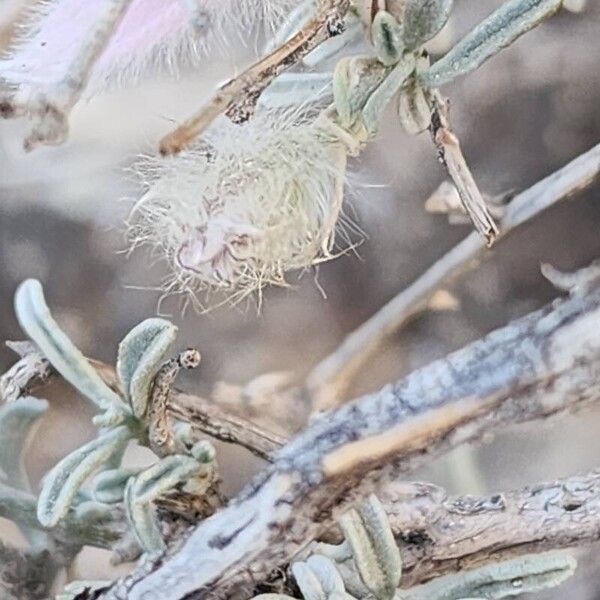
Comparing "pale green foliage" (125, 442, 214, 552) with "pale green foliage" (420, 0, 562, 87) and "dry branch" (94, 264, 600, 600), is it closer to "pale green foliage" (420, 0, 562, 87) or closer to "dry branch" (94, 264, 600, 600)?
"dry branch" (94, 264, 600, 600)

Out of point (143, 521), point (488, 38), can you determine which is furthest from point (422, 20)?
point (143, 521)

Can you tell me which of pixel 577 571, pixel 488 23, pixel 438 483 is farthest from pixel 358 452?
pixel 488 23

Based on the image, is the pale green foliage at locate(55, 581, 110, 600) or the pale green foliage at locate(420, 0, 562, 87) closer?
the pale green foliage at locate(420, 0, 562, 87)

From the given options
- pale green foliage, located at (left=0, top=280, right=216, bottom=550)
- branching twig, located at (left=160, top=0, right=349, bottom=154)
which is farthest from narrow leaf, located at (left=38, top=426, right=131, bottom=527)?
branching twig, located at (left=160, top=0, right=349, bottom=154)

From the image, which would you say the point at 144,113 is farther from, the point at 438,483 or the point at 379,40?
the point at 438,483

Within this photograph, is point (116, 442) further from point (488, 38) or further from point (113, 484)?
point (488, 38)

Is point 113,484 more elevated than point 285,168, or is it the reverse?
point 285,168

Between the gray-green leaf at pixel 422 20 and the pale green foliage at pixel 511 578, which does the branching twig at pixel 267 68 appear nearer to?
the gray-green leaf at pixel 422 20
